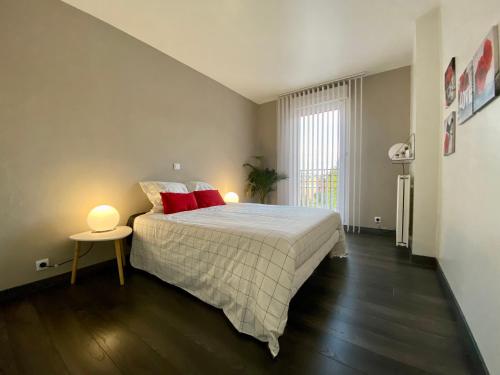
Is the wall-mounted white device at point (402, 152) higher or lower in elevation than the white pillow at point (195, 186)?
higher

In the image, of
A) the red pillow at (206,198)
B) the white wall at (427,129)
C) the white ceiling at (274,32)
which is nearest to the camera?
the white ceiling at (274,32)

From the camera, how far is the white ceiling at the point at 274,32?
6.98 feet

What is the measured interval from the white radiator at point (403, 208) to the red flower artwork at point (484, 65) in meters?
1.72

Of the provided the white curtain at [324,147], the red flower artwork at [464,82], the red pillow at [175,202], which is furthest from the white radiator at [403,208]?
the red pillow at [175,202]

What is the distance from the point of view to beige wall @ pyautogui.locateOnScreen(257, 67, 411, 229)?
3.34 meters

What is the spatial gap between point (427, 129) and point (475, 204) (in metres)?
1.50

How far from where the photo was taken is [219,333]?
52.6 inches

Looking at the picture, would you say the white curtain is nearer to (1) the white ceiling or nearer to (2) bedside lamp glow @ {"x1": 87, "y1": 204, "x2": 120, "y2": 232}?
(1) the white ceiling

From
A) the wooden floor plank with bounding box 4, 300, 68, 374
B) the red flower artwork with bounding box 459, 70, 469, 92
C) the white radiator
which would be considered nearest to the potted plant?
the white radiator

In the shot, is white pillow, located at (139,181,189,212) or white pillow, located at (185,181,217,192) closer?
white pillow, located at (139,181,189,212)

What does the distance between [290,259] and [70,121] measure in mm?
2550

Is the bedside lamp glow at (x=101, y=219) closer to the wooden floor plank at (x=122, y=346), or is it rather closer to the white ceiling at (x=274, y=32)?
the wooden floor plank at (x=122, y=346)

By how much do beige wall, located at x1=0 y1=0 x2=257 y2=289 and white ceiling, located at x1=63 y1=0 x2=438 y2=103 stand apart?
1.18 feet

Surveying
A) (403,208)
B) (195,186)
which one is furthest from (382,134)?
(195,186)
